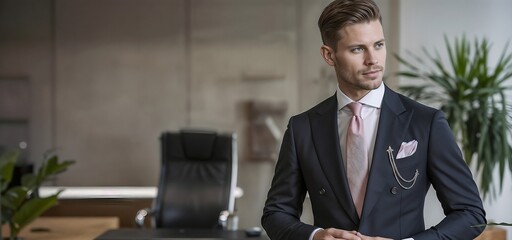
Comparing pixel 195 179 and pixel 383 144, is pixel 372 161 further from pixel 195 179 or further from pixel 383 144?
pixel 195 179

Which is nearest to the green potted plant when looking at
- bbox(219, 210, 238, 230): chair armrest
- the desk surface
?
the desk surface

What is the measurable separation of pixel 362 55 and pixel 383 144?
0.61 ft

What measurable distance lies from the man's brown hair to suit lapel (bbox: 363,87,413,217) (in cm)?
18

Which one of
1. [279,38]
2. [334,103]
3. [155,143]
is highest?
[279,38]

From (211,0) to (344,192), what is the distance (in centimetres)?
523

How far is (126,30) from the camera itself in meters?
6.77

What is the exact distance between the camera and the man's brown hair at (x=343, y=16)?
1662 millimetres

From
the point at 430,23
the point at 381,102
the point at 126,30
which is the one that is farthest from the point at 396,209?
the point at 126,30

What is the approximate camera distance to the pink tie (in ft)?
5.59

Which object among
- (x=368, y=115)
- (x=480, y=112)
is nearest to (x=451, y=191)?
(x=368, y=115)

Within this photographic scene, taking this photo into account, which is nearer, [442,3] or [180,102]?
[442,3]

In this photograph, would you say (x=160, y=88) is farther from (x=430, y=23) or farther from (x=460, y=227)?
(x=460, y=227)

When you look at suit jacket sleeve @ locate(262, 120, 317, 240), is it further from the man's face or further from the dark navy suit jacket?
the man's face

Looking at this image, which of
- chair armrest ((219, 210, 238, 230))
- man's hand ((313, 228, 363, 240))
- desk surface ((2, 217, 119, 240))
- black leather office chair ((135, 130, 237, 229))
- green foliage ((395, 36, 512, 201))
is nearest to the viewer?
man's hand ((313, 228, 363, 240))
